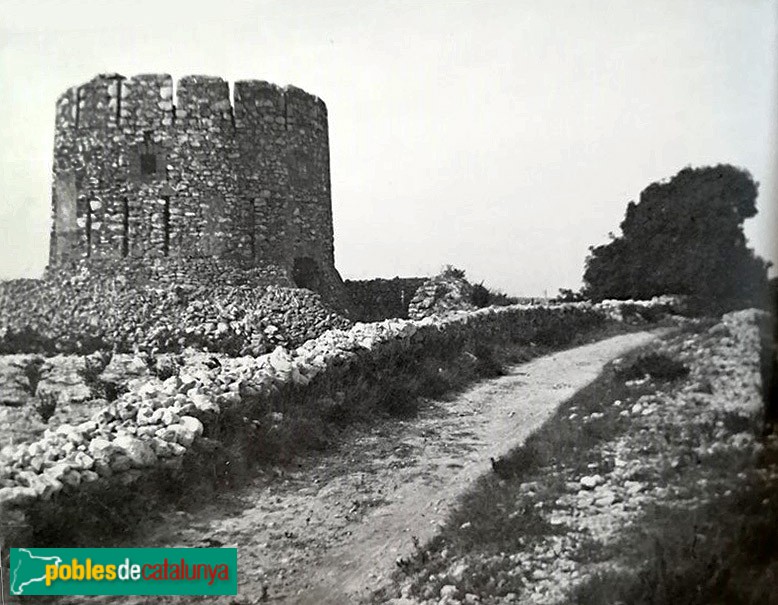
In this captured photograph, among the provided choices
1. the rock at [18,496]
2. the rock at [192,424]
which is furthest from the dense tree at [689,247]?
the rock at [18,496]

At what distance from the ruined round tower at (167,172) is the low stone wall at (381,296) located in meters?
4.68

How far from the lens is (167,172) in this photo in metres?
11.9

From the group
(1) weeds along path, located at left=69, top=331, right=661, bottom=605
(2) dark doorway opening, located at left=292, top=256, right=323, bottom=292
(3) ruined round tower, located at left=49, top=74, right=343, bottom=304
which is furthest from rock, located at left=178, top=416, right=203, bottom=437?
(2) dark doorway opening, located at left=292, top=256, right=323, bottom=292

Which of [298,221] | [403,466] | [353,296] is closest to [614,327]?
[403,466]

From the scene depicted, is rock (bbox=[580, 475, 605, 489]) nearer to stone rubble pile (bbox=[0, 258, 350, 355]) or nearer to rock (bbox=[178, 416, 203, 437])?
rock (bbox=[178, 416, 203, 437])

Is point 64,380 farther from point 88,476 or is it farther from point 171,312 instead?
point 171,312

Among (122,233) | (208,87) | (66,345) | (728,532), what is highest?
(208,87)

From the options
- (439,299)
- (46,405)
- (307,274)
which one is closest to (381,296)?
(439,299)

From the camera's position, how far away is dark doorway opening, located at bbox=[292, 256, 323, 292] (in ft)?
42.7

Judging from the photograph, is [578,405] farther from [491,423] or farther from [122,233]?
[122,233]

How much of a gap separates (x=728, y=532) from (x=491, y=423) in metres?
2.91

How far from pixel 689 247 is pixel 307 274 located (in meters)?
8.43

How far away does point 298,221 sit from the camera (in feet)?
42.2

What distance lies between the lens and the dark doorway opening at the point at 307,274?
13.0m
